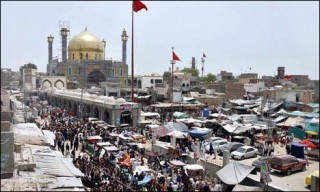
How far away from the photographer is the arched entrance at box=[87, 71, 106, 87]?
244ft

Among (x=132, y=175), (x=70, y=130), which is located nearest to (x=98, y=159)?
(x=132, y=175)

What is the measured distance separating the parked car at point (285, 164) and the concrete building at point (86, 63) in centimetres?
5789

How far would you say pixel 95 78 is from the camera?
75375 mm

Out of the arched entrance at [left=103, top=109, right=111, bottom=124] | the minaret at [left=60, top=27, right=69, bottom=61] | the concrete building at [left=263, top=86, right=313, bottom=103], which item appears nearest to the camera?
the arched entrance at [left=103, top=109, right=111, bottom=124]

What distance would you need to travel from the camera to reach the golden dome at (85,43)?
75062mm

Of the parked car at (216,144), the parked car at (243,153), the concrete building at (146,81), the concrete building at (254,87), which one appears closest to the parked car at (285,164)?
the parked car at (243,153)

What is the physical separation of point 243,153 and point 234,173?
210 inches

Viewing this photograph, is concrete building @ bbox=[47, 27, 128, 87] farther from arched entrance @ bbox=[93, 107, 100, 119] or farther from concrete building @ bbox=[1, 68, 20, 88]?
arched entrance @ bbox=[93, 107, 100, 119]

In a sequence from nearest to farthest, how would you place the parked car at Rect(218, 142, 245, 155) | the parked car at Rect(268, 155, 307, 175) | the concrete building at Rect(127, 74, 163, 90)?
the parked car at Rect(268, 155, 307, 175) → the parked car at Rect(218, 142, 245, 155) → the concrete building at Rect(127, 74, 163, 90)

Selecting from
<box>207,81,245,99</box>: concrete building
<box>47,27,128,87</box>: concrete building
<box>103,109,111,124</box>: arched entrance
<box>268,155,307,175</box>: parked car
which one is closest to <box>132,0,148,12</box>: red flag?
<box>103,109,111,124</box>: arched entrance

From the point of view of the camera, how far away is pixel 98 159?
63.7 ft

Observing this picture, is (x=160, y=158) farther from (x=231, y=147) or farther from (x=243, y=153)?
(x=243, y=153)

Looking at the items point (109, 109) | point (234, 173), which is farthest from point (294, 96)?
point (234, 173)

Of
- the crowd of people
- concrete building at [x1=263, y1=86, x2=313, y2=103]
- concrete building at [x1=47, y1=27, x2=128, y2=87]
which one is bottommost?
the crowd of people
